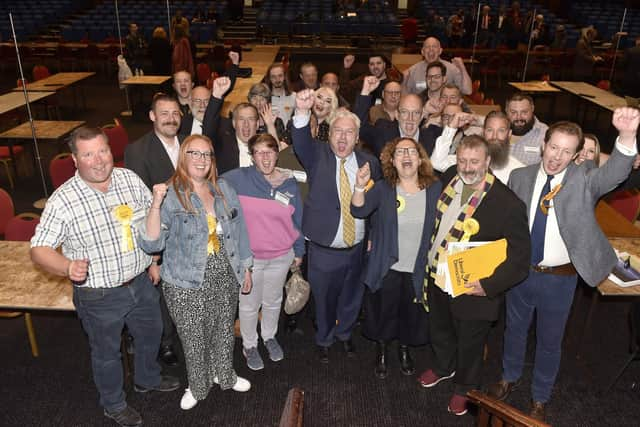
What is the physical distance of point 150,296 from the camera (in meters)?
3.07

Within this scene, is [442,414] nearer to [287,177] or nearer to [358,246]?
[358,246]

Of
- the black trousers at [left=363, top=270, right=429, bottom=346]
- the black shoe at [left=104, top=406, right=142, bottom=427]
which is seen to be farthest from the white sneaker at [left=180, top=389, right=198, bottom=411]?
the black trousers at [left=363, top=270, right=429, bottom=346]

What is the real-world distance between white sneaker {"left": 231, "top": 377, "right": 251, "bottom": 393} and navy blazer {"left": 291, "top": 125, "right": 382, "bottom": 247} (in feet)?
3.51

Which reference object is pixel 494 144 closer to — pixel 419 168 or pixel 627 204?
pixel 419 168

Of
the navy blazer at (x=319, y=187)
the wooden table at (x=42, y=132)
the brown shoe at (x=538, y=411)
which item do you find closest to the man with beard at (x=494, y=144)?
the navy blazer at (x=319, y=187)

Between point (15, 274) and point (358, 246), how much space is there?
221cm

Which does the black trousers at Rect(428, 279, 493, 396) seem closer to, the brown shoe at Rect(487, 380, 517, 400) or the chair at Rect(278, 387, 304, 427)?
the brown shoe at Rect(487, 380, 517, 400)

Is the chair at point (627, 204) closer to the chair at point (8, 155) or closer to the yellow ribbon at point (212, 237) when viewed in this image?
the yellow ribbon at point (212, 237)

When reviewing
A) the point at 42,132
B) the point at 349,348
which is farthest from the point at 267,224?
the point at 42,132

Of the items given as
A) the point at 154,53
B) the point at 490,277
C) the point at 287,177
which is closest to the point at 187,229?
the point at 287,177

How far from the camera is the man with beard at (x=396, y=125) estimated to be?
3.78 m

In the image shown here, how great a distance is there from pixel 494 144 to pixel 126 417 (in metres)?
2.93

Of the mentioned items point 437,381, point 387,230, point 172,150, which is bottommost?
point 437,381

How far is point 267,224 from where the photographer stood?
131 inches
